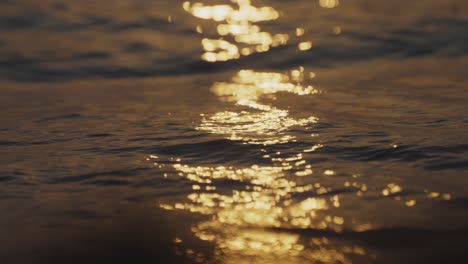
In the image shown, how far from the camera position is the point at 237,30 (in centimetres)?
548

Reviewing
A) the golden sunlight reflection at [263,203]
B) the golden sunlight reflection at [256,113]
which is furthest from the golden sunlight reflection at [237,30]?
the golden sunlight reflection at [263,203]

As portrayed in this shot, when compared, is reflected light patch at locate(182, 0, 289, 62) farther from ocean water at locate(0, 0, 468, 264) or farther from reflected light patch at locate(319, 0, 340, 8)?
reflected light patch at locate(319, 0, 340, 8)

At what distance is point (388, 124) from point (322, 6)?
252cm

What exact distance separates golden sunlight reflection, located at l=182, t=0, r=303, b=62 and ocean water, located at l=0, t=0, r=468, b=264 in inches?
0.6

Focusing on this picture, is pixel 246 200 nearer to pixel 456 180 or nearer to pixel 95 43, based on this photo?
pixel 456 180

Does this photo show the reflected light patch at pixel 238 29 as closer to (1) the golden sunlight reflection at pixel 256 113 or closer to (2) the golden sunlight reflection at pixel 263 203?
(1) the golden sunlight reflection at pixel 256 113

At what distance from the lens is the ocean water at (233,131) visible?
7.75 feet

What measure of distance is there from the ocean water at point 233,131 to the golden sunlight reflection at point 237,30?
0.05 ft

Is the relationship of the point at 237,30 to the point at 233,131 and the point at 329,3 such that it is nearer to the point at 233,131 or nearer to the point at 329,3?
the point at 329,3

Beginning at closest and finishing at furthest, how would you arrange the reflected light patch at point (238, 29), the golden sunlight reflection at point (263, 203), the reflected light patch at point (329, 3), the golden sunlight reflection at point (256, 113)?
the golden sunlight reflection at point (263, 203) < the golden sunlight reflection at point (256, 113) < the reflected light patch at point (238, 29) < the reflected light patch at point (329, 3)

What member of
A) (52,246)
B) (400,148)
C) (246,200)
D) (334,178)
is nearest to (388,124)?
(400,148)

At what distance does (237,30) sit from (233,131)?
2134 millimetres

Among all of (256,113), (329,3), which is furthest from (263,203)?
(329,3)

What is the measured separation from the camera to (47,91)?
4359 mm
